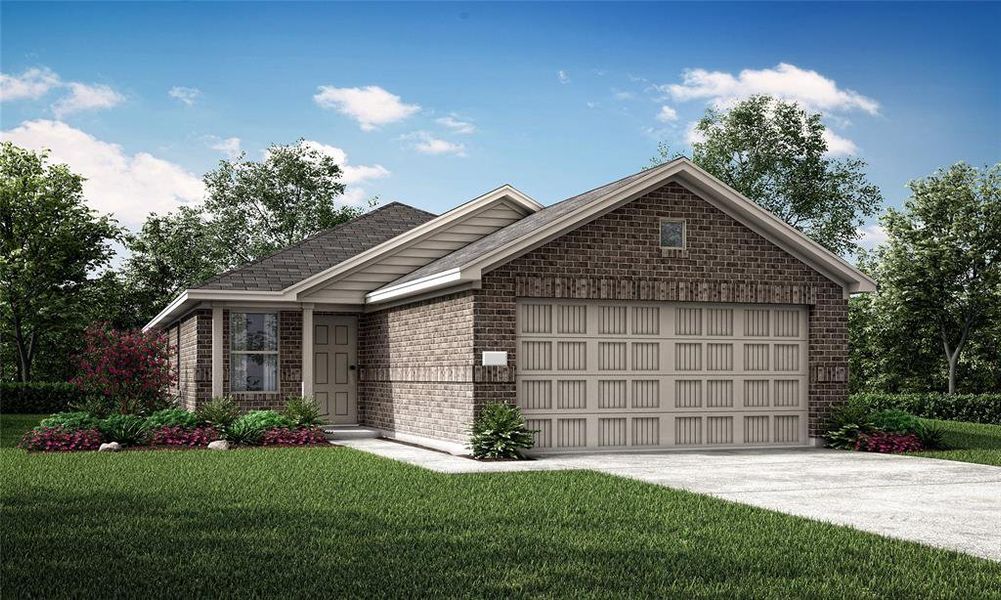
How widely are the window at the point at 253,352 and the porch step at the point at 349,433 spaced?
1529mm

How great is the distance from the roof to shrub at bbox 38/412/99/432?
18.9 ft

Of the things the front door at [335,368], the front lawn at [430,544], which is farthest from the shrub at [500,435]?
the front door at [335,368]

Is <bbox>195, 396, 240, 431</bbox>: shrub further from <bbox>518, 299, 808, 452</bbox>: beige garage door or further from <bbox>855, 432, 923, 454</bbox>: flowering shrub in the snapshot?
<bbox>855, 432, 923, 454</bbox>: flowering shrub

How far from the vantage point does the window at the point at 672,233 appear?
58.5 feet

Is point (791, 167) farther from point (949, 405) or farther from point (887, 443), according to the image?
point (887, 443)

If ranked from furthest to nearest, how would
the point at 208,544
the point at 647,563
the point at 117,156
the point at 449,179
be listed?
the point at 117,156
the point at 449,179
the point at 208,544
the point at 647,563

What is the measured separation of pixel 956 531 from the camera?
957cm

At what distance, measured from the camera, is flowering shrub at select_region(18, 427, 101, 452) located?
56.0 ft

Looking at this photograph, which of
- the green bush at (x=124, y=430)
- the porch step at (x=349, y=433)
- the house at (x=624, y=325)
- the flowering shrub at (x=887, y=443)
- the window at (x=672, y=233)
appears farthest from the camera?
the porch step at (x=349, y=433)

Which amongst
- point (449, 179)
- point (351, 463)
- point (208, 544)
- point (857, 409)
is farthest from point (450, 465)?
point (449, 179)

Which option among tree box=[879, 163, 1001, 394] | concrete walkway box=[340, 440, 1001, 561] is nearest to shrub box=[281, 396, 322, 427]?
concrete walkway box=[340, 440, 1001, 561]

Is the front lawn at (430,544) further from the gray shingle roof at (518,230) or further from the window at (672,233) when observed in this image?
the window at (672,233)

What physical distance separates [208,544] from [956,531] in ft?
21.8

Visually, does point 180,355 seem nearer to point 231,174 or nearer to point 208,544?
point 208,544
